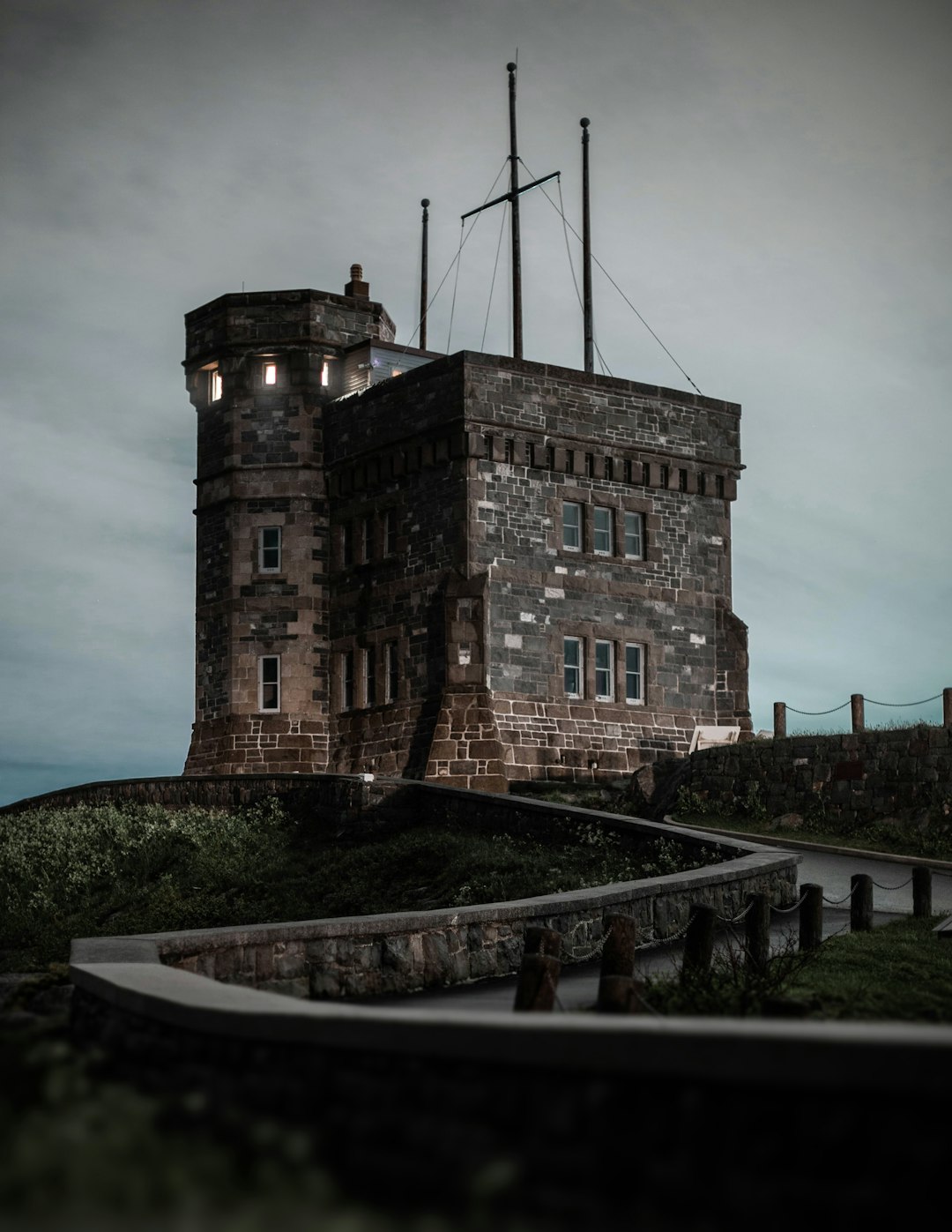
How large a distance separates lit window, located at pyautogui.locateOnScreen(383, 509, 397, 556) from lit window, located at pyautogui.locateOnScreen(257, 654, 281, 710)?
3.66 meters

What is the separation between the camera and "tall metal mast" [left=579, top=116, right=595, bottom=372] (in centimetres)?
4122

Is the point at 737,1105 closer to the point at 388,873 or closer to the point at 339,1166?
the point at 339,1166

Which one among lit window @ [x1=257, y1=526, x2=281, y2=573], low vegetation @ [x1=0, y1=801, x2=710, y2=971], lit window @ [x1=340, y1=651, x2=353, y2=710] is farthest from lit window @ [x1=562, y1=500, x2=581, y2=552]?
low vegetation @ [x1=0, y1=801, x2=710, y2=971]

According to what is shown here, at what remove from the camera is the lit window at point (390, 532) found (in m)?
36.0

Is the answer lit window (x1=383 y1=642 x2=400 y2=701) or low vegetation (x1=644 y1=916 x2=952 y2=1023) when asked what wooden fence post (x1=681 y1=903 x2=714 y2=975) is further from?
lit window (x1=383 y1=642 x2=400 y2=701)

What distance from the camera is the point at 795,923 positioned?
704 inches

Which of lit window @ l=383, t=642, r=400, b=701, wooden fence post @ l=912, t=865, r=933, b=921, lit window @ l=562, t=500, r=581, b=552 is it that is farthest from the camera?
lit window @ l=562, t=500, r=581, b=552

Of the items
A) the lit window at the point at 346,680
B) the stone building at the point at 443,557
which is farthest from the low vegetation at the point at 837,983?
the lit window at the point at 346,680

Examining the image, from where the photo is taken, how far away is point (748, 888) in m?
17.8

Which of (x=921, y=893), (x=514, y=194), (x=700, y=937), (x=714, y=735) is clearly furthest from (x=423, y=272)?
(x=700, y=937)

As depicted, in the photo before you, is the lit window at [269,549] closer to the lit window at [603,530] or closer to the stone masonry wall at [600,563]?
the stone masonry wall at [600,563]

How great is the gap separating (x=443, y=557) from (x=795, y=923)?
17704mm

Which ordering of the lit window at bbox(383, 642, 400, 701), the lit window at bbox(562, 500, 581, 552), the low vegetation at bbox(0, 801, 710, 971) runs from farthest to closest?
1. the lit window at bbox(562, 500, 581, 552)
2. the lit window at bbox(383, 642, 400, 701)
3. the low vegetation at bbox(0, 801, 710, 971)

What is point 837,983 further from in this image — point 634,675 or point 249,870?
point 634,675
